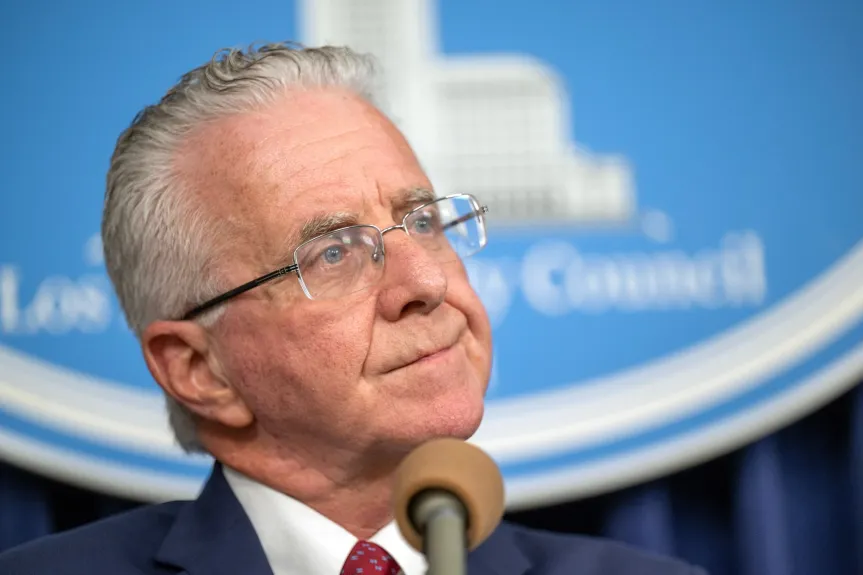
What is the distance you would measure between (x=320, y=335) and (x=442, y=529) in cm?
56

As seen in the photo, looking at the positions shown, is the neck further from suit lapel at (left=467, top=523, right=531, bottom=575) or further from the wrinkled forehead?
the wrinkled forehead

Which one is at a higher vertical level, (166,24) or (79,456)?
(166,24)

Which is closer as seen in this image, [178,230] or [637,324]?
[178,230]

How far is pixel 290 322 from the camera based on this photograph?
1.31 metres

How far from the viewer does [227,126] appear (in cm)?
140

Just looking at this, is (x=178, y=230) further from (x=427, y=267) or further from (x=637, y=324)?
(x=637, y=324)

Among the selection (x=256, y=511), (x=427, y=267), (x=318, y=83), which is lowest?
(x=256, y=511)

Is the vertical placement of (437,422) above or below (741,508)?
above

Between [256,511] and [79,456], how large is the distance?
780 mm

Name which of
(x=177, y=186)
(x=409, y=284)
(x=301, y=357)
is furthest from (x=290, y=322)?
(x=177, y=186)

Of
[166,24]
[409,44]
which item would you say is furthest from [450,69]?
[166,24]

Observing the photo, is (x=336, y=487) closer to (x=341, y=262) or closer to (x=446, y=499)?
(x=341, y=262)

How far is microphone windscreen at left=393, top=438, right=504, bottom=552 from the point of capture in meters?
0.78

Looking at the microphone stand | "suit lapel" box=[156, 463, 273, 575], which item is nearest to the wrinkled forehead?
"suit lapel" box=[156, 463, 273, 575]
